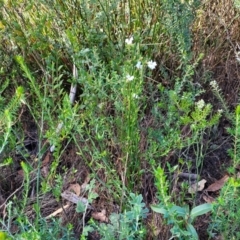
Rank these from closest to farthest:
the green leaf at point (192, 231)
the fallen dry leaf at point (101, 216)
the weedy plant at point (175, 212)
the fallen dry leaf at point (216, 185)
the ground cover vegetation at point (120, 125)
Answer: the weedy plant at point (175, 212) → the green leaf at point (192, 231) → the ground cover vegetation at point (120, 125) → the fallen dry leaf at point (101, 216) → the fallen dry leaf at point (216, 185)

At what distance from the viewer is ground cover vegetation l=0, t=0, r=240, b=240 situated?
1.77 metres

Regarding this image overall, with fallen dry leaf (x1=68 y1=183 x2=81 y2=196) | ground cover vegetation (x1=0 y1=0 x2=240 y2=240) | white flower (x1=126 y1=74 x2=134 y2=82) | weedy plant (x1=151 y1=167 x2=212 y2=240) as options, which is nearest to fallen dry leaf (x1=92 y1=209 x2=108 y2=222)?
ground cover vegetation (x1=0 y1=0 x2=240 y2=240)

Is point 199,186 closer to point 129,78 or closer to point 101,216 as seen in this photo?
point 101,216

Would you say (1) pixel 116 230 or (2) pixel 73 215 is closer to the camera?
(1) pixel 116 230

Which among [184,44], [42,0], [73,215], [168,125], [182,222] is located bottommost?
[73,215]

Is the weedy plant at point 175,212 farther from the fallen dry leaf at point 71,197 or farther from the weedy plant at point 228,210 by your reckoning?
the fallen dry leaf at point 71,197

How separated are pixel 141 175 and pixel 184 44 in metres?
0.63

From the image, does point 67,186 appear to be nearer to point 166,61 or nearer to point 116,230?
point 116,230

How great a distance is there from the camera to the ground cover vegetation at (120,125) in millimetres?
1770

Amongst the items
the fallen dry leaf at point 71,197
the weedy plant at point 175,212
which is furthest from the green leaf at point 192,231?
the fallen dry leaf at point 71,197

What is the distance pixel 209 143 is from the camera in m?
2.28

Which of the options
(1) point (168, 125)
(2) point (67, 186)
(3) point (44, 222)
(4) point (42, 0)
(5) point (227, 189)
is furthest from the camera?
(4) point (42, 0)

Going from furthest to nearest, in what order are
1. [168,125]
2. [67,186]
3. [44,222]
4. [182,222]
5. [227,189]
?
[67,186]
[168,125]
[44,222]
[182,222]
[227,189]

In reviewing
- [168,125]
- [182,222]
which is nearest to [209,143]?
[168,125]
